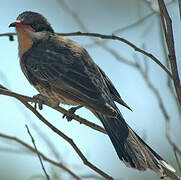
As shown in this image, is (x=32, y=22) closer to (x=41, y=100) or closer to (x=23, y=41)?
(x=23, y=41)

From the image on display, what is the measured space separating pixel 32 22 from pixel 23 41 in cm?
35

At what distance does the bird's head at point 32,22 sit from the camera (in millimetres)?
6059

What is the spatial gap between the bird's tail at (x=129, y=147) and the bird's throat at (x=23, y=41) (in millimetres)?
1648

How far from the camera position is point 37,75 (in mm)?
5602

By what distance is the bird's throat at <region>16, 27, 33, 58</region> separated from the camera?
6082 millimetres

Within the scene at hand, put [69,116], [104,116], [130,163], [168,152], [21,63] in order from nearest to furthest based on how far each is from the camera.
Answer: [130,163] < [104,116] < [69,116] < [21,63] < [168,152]

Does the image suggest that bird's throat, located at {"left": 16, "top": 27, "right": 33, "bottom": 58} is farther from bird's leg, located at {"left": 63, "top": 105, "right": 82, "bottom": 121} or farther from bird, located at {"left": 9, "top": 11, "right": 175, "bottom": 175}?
bird's leg, located at {"left": 63, "top": 105, "right": 82, "bottom": 121}

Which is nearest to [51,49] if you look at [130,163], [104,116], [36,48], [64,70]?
[36,48]

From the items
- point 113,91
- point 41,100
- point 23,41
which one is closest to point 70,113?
point 41,100

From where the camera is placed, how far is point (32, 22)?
6.29 meters

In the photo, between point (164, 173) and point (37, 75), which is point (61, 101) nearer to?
point (37, 75)

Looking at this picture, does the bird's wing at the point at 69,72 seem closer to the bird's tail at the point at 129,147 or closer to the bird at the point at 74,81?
the bird at the point at 74,81

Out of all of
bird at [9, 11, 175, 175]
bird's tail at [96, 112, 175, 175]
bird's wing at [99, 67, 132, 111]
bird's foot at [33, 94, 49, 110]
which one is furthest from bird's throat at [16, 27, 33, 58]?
bird's tail at [96, 112, 175, 175]

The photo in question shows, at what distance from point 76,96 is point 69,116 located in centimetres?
37
